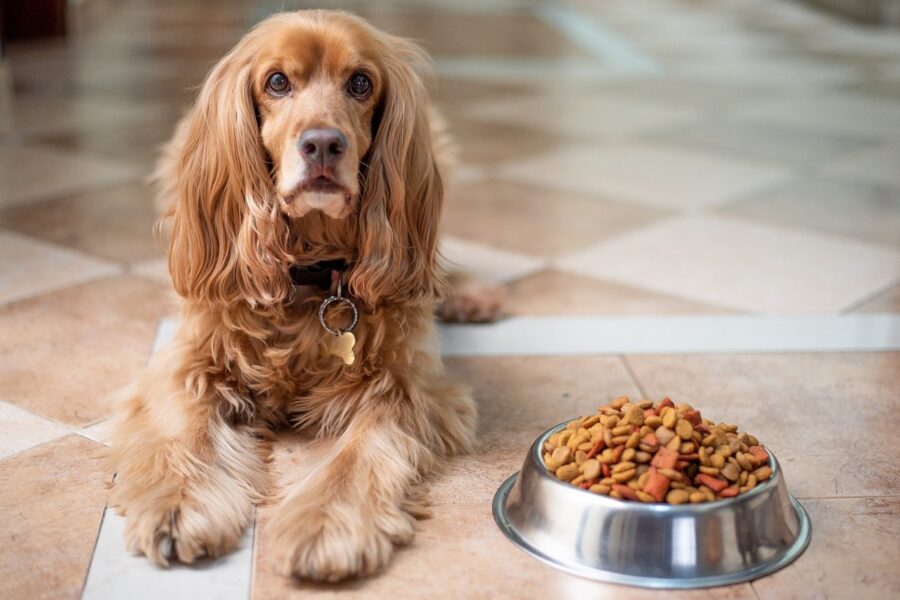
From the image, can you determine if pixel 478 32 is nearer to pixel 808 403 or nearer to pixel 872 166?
pixel 872 166

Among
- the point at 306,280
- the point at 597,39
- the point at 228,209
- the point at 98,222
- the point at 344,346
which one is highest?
the point at 228,209

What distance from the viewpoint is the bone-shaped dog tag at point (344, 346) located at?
281 centimetres

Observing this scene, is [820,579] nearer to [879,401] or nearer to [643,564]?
[643,564]

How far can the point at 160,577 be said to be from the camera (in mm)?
2238

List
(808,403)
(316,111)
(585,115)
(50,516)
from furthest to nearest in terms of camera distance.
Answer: (585,115), (808,403), (316,111), (50,516)

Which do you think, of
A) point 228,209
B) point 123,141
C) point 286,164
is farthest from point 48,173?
point 286,164

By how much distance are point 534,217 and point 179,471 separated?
3095mm

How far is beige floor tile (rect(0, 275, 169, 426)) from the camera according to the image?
316cm

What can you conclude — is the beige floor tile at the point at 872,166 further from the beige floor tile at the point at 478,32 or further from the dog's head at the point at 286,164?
the beige floor tile at the point at 478,32

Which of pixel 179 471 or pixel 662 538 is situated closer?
pixel 662 538

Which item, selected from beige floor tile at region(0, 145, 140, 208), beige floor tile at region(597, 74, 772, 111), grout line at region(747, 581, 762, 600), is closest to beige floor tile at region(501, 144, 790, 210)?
beige floor tile at region(597, 74, 772, 111)

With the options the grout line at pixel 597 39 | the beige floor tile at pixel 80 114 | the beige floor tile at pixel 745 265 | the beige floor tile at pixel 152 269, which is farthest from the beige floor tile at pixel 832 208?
the grout line at pixel 597 39

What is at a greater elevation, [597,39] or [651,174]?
[651,174]

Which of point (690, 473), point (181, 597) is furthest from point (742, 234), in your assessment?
point (181, 597)
